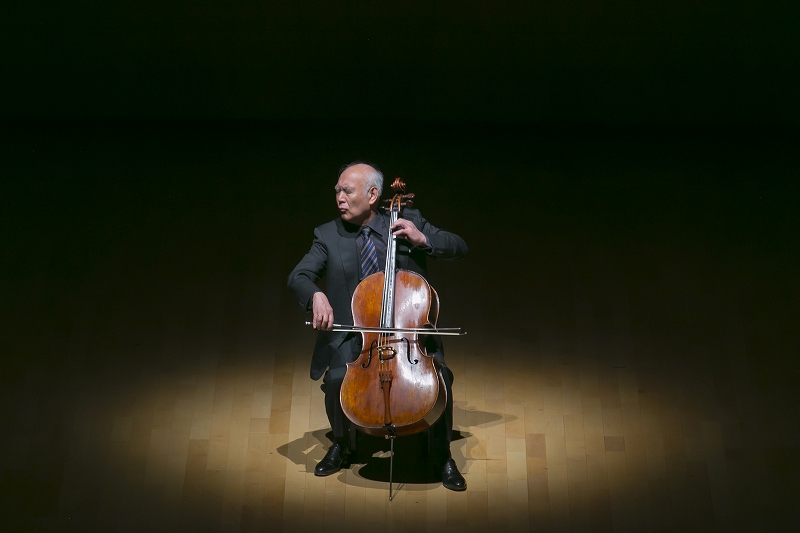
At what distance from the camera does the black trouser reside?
3531mm

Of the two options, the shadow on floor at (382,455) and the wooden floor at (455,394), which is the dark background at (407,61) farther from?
the shadow on floor at (382,455)

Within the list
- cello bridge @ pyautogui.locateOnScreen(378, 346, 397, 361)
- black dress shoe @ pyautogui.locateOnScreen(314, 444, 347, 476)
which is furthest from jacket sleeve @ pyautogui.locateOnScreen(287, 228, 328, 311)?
black dress shoe @ pyautogui.locateOnScreen(314, 444, 347, 476)

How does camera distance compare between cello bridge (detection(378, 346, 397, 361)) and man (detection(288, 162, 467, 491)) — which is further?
man (detection(288, 162, 467, 491))

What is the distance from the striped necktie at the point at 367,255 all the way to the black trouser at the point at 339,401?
296 mm

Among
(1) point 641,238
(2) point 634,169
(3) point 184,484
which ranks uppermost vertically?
(2) point 634,169

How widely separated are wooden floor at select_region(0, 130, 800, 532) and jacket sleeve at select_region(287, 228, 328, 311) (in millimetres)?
694

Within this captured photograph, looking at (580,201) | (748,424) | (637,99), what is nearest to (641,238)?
(580,201)

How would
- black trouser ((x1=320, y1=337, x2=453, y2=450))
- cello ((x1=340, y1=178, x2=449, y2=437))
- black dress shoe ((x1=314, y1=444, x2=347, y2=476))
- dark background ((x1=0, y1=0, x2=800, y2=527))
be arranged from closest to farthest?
cello ((x1=340, y1=178, x2=449, y2=437)), black trouser ((x1=320, y1=337, x2=453, y2=450)), black dress shoe ((x1=314, y1=444, x2=347, y2=476)), dark background ((x1=0, y1=0, x2=800, y2=527))

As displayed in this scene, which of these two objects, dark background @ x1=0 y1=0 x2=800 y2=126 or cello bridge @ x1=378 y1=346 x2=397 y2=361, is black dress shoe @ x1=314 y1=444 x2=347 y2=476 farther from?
dark background @ x1=0 y1=0 x2=800 y2=126

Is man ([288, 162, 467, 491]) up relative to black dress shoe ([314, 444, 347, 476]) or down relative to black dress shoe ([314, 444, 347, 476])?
up

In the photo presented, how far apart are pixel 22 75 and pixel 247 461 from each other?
269cm

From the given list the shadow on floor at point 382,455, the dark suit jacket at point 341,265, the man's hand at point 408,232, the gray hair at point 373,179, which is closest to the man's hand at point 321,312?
the dark suit jacket at point 341,265

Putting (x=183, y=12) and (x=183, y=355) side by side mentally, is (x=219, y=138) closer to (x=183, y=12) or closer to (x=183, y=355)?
(x=183, y=12)

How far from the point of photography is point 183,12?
4879 mm
